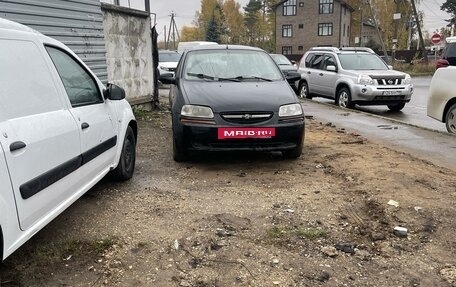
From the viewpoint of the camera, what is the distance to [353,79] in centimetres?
1280

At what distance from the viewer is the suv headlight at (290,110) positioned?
226 inches

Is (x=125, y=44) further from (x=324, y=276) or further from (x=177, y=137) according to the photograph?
(x=324, y=276)

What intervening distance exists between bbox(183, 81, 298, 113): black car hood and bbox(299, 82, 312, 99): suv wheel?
969 cm

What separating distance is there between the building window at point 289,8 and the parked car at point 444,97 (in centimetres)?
6073

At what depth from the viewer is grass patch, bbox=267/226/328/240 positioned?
373 centimetres

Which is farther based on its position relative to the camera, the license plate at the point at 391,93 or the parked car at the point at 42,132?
the license plate at the point at 391,93

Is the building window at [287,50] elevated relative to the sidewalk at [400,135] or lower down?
elevated

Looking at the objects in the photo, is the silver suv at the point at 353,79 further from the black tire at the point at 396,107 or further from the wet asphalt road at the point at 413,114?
the wet asphalt road at the point at 413,114

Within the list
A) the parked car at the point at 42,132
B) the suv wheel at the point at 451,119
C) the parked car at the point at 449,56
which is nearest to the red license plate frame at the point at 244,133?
the parked car at the point at 42,132

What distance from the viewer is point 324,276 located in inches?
123

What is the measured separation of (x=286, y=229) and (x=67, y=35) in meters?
6.11

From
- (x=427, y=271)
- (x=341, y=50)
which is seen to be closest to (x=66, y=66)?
(x=427, y=271)

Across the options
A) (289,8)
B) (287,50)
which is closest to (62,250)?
(287,50)

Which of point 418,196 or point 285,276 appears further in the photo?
point 418,196
